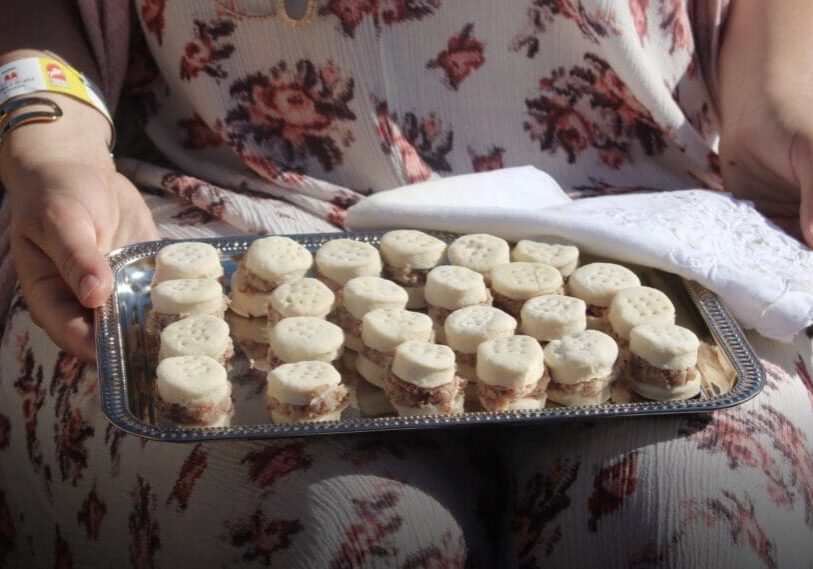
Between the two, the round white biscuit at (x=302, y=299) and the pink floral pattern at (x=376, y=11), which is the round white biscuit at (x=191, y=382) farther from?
the pink floral pattern at (x=376, y=11)

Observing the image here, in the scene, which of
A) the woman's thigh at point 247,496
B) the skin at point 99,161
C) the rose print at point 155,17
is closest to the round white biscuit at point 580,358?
the woman's thigh at point 247,496

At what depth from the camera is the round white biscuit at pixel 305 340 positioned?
1.06 metres

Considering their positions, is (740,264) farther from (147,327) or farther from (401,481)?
(147,327)

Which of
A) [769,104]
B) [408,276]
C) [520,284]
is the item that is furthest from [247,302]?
[769,104]

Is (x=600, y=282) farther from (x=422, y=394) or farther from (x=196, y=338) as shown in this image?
(x=196, y=338)

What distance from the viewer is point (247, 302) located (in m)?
1.17

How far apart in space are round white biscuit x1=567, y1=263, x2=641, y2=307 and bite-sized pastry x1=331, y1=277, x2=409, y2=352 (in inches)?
6.7

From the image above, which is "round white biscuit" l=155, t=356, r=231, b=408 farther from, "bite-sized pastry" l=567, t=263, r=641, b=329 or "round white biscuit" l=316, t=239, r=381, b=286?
"bite-sized pastry" l=567, t=263, r=641, b=329

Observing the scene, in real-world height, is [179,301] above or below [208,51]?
below

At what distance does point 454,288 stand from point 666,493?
0.29 m

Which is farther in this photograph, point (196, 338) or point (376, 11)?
point (376, 11)

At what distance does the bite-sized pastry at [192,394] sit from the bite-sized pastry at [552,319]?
0.92 ft

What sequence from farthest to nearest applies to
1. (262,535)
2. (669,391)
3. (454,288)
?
(454,288)
(669,391)
(262,535)

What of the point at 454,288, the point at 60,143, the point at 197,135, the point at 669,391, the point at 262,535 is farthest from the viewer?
the point at 197,135
